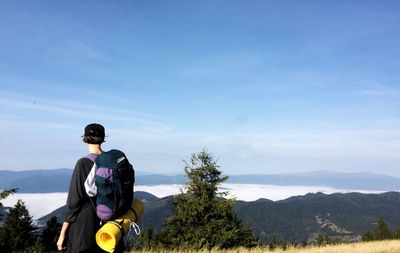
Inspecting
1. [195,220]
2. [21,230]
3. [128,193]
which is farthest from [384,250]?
[21,230]

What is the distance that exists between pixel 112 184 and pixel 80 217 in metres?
0.51

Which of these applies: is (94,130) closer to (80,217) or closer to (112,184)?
(112,184)

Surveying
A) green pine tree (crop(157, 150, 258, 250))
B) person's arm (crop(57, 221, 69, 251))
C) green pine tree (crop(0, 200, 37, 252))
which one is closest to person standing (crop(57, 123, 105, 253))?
person's arm (crop(57, 221, 69, 251))

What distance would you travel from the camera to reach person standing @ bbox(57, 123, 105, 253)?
15.6 ft

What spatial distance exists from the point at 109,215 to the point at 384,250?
10.9m

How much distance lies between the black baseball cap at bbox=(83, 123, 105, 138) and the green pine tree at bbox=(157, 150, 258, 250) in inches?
752

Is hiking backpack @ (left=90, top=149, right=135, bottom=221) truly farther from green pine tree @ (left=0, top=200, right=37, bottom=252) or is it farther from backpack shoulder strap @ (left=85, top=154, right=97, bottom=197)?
green pine tree @ (left=0, top=200, right=37, bottom=252)

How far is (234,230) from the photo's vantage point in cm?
2397

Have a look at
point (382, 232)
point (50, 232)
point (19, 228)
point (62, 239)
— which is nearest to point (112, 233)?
point (62, 239)

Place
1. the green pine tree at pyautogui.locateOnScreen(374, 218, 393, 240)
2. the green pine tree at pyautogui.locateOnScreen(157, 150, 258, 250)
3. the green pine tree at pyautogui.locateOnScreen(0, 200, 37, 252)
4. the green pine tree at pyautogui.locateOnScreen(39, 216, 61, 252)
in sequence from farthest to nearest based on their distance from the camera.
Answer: the green pine tree at pyautogui.locateOnScreen(374, 218, 393, 240) → the green pine tree at pyautogui.locateOnScreen(39, 216, 61, 252) → the green pine tree at pyautogui.locateOnScreen(0, 200, 37, 252) → the green pine tree at pyautogui.locateOnScreen(157, 150, 258, 250)

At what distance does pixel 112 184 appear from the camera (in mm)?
4836

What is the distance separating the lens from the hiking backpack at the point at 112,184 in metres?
4.79

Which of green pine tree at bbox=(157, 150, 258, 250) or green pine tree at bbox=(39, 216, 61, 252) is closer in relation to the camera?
green pine tree at bbox=(157, 150, 258, 250)

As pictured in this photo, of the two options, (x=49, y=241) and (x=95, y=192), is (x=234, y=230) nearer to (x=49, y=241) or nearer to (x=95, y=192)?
(x=95, y=192)
